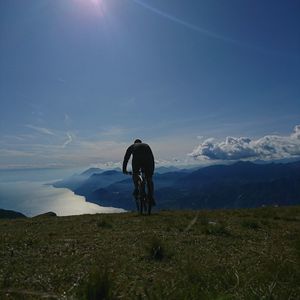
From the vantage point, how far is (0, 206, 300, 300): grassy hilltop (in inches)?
161

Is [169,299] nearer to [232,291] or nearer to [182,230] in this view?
[232,291]

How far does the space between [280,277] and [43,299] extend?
3184mm

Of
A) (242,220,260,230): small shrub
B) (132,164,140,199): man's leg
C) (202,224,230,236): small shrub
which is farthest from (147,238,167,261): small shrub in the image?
(132,164,140,199): man's leg

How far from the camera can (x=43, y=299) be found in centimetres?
413

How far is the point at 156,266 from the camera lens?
612cm

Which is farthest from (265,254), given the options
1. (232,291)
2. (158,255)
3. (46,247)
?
(46,247)

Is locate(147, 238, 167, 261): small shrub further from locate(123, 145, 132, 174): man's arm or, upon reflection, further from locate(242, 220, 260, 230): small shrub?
locate(123, 145, 132, 174): man's arm

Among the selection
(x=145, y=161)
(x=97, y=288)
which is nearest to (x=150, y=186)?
(x=145, y=161)

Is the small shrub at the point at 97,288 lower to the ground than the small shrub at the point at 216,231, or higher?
higher

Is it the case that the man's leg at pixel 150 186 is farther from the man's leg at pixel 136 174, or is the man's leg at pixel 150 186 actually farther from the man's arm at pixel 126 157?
the man's arm at pixel 126 157

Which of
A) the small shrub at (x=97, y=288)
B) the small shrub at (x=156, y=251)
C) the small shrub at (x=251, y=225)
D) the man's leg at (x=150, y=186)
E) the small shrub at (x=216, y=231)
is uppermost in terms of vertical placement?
the man's leg at (x=150, y=186)

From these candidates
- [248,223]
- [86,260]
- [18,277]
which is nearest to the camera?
[18,277]

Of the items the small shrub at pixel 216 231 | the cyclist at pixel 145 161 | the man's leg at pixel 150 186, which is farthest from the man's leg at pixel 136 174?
the small shrub at pixel 216 231

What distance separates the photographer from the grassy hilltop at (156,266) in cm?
410
